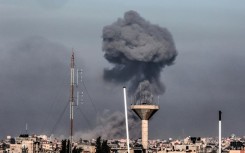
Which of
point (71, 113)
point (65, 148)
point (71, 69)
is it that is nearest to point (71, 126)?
point (71, 113)

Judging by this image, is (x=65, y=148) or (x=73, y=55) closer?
(x=73, y=55)

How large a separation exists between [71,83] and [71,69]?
239 cm

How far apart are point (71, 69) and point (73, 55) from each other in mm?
1890

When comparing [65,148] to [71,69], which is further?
[65,148]

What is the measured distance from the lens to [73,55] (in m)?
118

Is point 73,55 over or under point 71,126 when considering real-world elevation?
over

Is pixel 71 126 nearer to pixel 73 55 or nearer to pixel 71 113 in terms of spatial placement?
pixel 71 113

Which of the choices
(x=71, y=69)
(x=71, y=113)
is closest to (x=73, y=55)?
(x=71, y=69)

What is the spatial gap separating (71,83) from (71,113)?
5.30 metres

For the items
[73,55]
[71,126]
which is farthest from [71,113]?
[73,55]

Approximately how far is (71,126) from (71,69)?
28.9ft

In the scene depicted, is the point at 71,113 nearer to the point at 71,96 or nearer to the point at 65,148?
the point at 71,96

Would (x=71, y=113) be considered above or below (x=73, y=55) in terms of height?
below

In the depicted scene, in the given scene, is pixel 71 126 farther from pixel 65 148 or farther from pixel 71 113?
pixel 65 148
